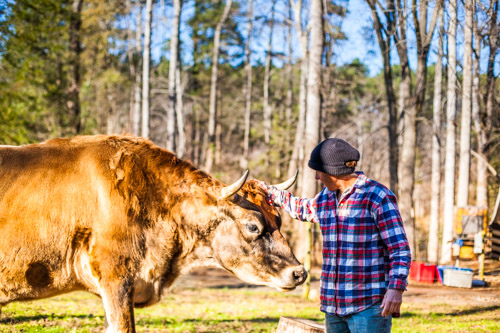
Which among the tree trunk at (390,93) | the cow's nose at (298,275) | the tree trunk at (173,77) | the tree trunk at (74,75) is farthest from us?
the tree trunk at (173,77)

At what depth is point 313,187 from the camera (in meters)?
14.4

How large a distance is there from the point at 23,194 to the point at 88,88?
34.5 metres

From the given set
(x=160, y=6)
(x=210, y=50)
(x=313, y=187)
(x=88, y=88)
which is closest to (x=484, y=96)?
(x=313, y=187)

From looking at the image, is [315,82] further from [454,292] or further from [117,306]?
[117,306]

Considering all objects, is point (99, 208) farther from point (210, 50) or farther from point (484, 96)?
point (210, 50)

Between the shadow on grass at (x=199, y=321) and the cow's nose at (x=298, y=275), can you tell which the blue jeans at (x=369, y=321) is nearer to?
the cow's nose at (x=298, y=275)

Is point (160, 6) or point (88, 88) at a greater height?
point (160, 6)

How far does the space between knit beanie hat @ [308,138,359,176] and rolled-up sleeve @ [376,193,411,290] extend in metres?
0.38

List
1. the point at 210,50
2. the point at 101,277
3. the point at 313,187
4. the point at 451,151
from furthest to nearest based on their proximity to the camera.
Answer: the point at 210,50 < the point at 451,151 < the point at 313,187 < the point at 101,277

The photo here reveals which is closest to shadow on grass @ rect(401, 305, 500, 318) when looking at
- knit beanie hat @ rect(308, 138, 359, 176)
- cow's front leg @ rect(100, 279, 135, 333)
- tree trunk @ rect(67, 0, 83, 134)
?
knit beanie hat @ rect(308, 138, 359, 176)

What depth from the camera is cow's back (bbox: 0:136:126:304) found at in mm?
4543

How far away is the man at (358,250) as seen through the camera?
372 centimetres

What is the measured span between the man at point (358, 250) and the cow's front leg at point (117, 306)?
70.1 inches

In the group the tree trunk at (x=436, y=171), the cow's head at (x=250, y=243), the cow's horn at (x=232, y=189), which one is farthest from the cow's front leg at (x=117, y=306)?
the tree trunk at (x=436, y=171)
